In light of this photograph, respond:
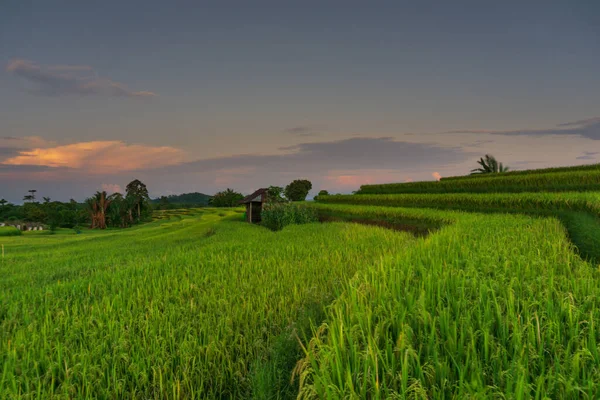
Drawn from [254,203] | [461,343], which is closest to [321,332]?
[461,343]

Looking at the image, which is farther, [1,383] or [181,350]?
[181,350]

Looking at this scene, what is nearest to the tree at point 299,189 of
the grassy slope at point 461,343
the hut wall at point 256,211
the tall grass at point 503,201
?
the hut wall at point 256,211

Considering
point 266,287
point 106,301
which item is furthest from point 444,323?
point 106,301

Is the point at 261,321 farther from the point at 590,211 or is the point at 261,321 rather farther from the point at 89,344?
the point at 590,211

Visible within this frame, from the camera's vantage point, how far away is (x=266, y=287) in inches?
212

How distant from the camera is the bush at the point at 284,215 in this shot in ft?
65.0

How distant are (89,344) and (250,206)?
2139 cm

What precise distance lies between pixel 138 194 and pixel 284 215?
5234cm

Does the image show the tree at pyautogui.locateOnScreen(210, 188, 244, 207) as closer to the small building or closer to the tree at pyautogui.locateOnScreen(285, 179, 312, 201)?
the tree at pyautogui.locateOnScreen(285, 179, 312, 201)

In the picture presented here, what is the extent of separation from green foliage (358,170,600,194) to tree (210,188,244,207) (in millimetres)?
51731

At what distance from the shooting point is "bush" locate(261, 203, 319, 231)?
19.8 metres

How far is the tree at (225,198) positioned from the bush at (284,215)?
161 feet

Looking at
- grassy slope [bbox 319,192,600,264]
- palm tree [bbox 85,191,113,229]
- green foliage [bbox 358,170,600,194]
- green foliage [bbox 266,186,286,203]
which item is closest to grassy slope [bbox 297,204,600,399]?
grassy slope [bbox 319,192,600,264]

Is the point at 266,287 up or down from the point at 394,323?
down
